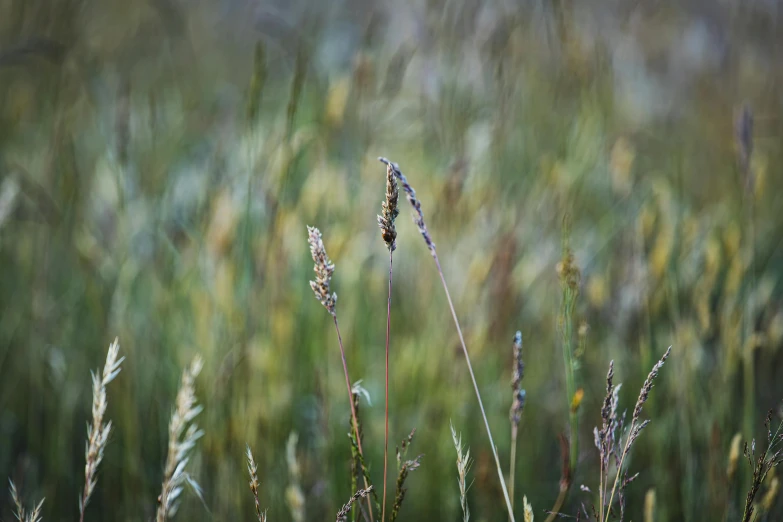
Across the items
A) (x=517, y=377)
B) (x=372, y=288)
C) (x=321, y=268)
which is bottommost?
(x=372, y=288)

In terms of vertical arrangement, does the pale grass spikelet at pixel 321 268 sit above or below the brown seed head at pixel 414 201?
below

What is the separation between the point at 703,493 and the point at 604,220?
1.11 meters

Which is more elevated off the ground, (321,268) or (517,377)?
(321,268)

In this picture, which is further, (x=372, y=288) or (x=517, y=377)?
(x=372, y=288)

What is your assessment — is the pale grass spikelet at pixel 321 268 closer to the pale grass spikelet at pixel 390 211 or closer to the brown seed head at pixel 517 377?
the pale grass spikelet at pixel 390 211

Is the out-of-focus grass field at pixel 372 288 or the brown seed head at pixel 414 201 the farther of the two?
the out-of-focus grass field at pixel 372 288

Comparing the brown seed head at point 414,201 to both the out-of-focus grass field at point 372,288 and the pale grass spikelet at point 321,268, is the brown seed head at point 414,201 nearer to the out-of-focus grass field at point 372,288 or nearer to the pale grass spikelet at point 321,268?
the pale grass spikelet at point 321,268

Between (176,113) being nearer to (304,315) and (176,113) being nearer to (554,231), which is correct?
(304,315)

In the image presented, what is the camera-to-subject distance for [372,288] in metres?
1.88

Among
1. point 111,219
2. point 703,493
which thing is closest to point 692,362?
point 703,493

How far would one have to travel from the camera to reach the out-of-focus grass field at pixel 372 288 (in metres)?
1.37

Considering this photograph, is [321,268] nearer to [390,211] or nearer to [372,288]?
[390,211]

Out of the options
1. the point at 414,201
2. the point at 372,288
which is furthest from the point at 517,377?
the point at 372,288

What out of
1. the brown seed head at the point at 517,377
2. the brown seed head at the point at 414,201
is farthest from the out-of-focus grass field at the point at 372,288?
the brown seed head at the point at 414,201
